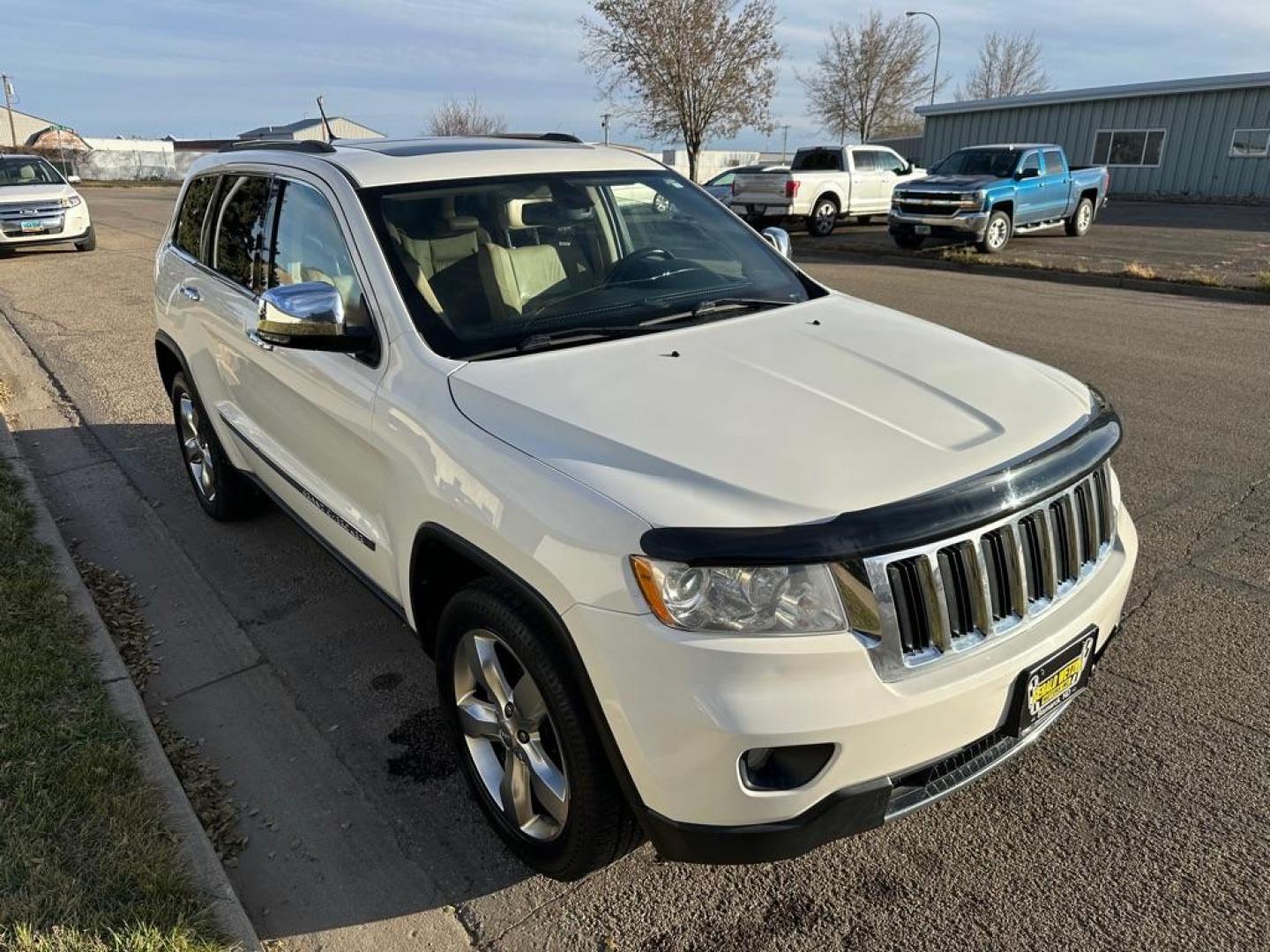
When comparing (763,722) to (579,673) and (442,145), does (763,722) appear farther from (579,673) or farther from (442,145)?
(442,145)

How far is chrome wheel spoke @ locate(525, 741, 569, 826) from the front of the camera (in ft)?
7.80

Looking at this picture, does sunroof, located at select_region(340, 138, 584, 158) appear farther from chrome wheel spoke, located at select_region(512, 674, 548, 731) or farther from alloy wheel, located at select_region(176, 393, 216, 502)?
chrome wheel spoke, located at select_region(512, 674, 548, 731)

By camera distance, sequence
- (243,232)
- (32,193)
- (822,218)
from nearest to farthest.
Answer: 1. (243,232)
2. (32,193)
3. (822,218)

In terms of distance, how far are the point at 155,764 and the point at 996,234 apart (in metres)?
16.9

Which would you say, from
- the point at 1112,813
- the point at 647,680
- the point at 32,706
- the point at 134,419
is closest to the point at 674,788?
the point at 647,680

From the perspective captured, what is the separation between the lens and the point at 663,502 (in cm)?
201

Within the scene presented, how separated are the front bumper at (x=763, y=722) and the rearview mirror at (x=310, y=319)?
134cm

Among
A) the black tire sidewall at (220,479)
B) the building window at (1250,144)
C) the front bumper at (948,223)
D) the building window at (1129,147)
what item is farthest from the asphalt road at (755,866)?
the building window at (1129,147)

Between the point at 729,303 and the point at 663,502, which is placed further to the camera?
the point at 729,303

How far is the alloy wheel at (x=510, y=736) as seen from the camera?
240 centimetres

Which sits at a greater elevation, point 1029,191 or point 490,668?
point 490,668

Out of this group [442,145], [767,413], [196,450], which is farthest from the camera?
[196,450]

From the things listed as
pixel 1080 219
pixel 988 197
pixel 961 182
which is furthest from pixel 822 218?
pixel 1080 219

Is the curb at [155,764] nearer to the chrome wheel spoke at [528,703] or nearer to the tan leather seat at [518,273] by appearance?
the chrome wheel spoke at [528,703]
